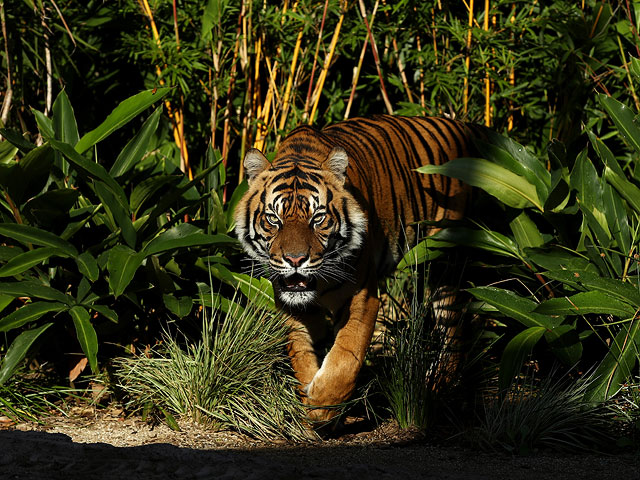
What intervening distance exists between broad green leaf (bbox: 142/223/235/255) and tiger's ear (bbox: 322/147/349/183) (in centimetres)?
54

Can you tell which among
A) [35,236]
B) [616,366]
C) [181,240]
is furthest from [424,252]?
[35,236]

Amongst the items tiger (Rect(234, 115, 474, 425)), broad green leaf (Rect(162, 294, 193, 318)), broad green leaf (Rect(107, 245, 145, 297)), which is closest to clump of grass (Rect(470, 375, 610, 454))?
tiger (Rect(234, 115, 474, 425))

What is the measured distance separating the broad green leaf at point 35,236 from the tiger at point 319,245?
2.37 feet

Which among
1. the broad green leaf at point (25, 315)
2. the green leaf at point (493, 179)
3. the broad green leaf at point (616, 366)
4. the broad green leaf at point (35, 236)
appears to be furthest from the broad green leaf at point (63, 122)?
the broad green leaf at point (616, 366)

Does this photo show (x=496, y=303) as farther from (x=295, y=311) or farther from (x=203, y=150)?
(x=203, y=150)

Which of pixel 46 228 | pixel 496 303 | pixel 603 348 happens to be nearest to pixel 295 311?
pixel 496 303

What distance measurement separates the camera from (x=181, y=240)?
139 inches

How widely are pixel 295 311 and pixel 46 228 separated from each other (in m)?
1.15

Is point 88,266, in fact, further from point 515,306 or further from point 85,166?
point 515,306

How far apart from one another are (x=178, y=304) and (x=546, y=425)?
62.7 inches

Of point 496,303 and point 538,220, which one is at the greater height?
point 538,220

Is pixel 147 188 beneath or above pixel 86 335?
above

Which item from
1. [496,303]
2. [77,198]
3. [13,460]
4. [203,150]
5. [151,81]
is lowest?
[13,460]

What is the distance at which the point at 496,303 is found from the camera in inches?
137
